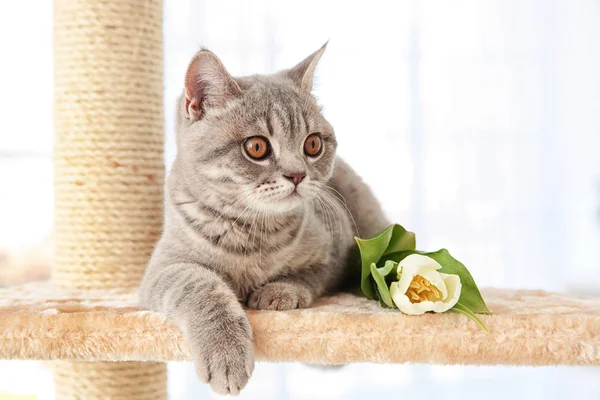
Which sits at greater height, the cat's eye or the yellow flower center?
the cat's eye

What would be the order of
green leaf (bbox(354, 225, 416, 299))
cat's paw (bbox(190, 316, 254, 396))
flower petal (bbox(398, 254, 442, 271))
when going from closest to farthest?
1. cat's paw (bbox(190, 316, 254, 396))
2. flower petal (bbox(398, 254, 442, 271))
3. green leaf (bbox(354, 225, 416, 299))

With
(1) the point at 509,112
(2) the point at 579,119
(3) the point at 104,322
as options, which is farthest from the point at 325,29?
(3) the point at 104,322

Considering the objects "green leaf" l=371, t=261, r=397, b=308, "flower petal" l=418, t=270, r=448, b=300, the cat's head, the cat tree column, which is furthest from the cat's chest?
the cat tree column

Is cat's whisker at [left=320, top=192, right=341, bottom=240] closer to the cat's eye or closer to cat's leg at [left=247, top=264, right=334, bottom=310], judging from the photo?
cat's leg at [left=247, top=264, right=334, bottom=310]

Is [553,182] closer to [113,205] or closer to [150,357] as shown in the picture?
[113,205]

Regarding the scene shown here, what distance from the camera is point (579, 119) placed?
9.98 ft

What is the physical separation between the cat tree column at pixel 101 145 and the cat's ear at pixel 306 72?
1.56 ft

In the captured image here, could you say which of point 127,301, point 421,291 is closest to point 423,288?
point 421,291

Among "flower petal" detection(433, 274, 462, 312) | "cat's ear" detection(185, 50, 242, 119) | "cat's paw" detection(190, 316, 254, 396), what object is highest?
"cat's ear" detection(185, 50, 242, 119)

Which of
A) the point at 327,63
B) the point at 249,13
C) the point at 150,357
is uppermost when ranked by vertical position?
the point at 249,13

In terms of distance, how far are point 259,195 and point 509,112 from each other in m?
2.13

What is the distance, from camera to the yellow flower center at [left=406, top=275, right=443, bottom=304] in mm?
1063

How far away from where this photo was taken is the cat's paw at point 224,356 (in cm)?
97

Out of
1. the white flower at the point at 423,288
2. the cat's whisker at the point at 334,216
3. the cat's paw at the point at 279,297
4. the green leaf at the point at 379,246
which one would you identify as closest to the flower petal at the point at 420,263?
the white flower at the point at 423,288
